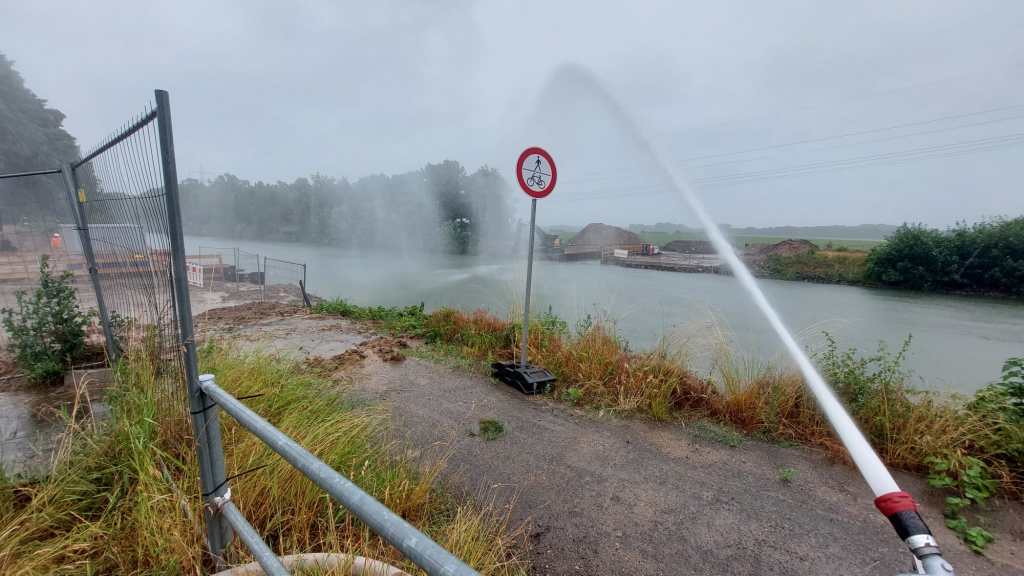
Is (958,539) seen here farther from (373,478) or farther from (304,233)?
(304,233)

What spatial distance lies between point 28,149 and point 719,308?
27.4 metres

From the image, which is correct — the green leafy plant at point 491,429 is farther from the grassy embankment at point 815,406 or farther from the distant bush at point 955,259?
the distant bush at point 955,259

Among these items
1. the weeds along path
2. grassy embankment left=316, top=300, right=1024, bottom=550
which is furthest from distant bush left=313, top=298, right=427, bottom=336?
the weeds along path

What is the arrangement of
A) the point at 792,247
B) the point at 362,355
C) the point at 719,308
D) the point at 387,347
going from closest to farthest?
1. the point at 362,355
2. the point at 387,347
3. the point at 719,308
4. the point at 792,247

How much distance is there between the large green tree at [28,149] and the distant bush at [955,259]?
1990 centimetres

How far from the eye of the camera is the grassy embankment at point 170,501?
5.58 feet

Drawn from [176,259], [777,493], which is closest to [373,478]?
[176,259]

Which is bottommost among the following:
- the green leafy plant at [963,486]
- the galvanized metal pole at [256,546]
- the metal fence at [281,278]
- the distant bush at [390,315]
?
the metal fence at [281,278]

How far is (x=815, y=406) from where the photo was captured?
3.77 m

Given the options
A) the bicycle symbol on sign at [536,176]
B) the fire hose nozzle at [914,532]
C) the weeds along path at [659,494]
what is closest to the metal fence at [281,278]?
the weeds along path at [659,494]

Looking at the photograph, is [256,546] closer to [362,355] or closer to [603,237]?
[362,355]

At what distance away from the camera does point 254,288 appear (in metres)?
16.5

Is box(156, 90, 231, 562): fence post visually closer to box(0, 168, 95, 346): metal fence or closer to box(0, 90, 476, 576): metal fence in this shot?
box(0, 90, 476, 576): metal fence

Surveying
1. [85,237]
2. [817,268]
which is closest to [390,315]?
[85,237]
